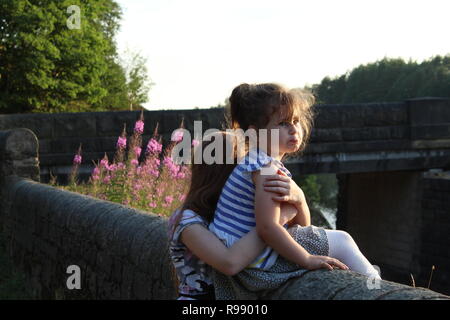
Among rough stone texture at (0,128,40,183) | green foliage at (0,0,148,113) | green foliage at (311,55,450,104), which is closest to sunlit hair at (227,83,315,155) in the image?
rough stone texture at (0,128,40,183)

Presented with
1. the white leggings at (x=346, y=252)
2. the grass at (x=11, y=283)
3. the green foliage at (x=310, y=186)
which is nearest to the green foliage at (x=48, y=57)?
the green foliage at (x=310, y=186)

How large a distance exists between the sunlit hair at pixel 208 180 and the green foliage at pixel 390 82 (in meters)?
46.7

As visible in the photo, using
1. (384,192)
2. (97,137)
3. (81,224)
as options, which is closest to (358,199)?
(384,192)

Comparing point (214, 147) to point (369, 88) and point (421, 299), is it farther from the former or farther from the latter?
point (369, 88)

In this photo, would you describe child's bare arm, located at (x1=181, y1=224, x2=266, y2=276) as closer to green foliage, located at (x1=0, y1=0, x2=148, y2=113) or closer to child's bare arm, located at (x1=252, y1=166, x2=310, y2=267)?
child's bare arm, located at (x1=252, y1=166, x2=310, y2=267)

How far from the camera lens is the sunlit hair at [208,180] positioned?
9.14 feet

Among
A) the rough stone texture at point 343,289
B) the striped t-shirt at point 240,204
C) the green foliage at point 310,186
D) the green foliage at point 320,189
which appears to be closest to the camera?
the rough stone texture at point 343,289

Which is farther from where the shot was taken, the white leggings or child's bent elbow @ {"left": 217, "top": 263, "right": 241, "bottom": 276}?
the white leggings

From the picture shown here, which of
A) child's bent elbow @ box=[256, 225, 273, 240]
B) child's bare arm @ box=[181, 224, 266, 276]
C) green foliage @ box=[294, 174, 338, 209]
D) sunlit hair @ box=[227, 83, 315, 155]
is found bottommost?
green foliage @ box=[294, 174, 338, 209]

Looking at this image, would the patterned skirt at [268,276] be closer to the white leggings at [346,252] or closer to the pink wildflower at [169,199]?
the white leggings at [346,252]

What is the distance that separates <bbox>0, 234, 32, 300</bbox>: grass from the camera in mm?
7156

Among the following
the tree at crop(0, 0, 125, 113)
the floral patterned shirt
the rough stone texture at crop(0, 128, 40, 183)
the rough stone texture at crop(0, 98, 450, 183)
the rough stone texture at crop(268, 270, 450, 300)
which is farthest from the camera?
the tree at crop(0, 0, 125, 113)

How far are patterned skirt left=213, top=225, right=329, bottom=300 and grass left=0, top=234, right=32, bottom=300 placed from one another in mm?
4882

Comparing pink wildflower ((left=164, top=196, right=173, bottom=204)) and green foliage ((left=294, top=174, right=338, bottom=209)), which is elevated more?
pink wildflower ((left=164, top=196, right=173, bottom=204))
